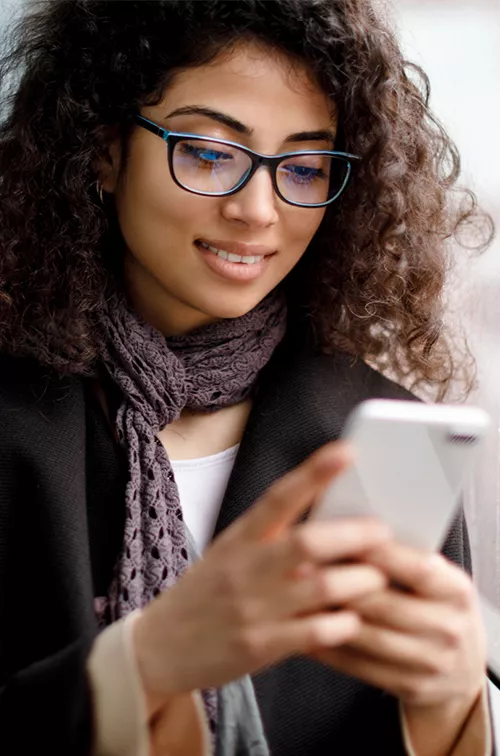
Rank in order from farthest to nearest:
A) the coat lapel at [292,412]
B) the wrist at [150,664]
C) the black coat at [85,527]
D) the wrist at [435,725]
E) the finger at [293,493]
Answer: the coat lapel at [292,412], the black coat at [85,527], the wrist at [435,725], the wrist at [150,664], the finger at [293,493]

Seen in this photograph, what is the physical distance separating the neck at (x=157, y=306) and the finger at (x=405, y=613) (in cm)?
58

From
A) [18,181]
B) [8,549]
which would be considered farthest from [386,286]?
[8,549]

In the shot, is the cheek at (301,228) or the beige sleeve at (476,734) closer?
the beige sleeve at (476,734)

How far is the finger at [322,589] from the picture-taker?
0.75 m

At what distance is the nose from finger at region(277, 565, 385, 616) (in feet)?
1.68

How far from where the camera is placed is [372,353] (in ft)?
4.88

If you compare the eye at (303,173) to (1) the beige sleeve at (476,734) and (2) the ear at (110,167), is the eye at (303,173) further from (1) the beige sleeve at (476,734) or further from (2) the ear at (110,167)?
(1) the beige sleeve at (476,734)

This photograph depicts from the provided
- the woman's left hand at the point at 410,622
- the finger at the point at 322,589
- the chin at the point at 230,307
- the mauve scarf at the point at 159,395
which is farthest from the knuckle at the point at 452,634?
the chin at the point at 230,307

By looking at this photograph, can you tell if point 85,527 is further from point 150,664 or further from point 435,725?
point 435,725

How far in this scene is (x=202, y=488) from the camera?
49.9 inches

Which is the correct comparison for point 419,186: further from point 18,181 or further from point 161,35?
point 18,181

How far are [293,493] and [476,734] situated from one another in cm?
45

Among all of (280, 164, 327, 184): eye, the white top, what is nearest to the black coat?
the white top

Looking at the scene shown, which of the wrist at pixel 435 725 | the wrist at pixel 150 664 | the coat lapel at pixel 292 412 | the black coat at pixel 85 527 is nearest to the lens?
the wrist at pixel 150 664
